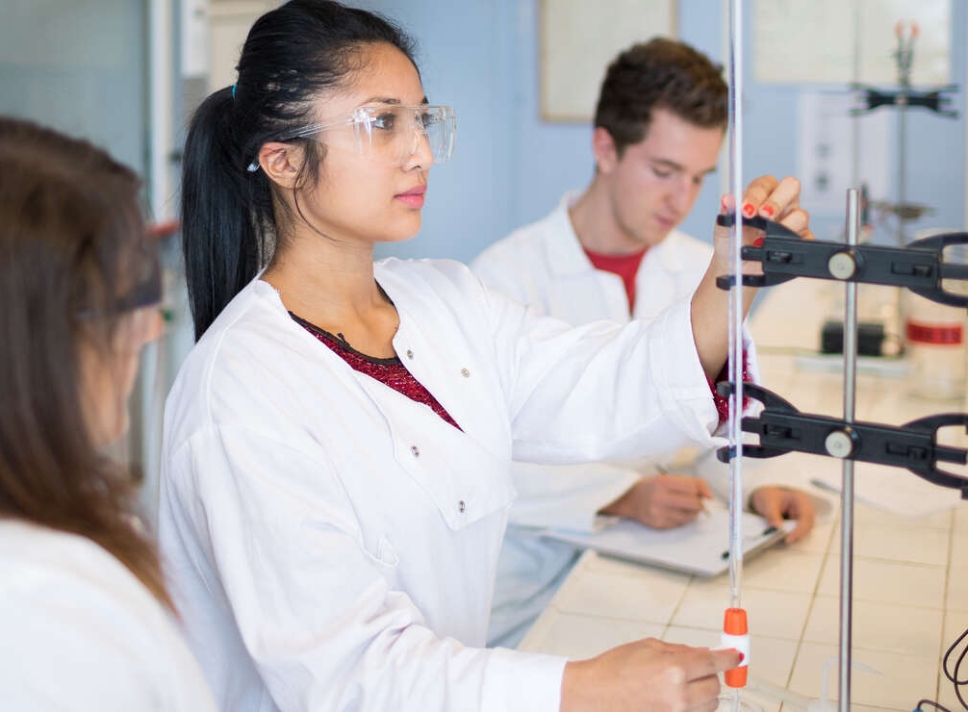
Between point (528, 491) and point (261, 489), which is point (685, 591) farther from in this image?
point (261, 489)

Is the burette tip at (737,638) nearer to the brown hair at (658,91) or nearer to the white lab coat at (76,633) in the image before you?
the white lab coat at (76,633)

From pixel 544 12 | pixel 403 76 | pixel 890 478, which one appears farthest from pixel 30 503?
Answer: pixel 544 12

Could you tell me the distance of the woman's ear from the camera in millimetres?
1340

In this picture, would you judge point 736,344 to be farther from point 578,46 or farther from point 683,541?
point 578,46

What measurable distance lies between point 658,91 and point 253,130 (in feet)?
3.80

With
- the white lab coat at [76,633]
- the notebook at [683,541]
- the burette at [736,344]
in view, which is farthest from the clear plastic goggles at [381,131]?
the notebook at [683,541]

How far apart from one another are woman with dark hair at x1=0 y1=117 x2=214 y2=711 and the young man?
3.87 ft

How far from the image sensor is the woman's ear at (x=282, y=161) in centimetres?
134

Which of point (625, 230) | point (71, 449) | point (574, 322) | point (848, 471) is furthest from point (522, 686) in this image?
point (625, 230)

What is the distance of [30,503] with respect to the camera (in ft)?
2.78

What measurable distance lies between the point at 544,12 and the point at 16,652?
4555 millimetres

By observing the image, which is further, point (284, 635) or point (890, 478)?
point (890, 478)

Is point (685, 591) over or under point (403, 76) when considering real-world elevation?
under

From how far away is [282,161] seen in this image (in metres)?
1.35
